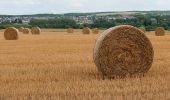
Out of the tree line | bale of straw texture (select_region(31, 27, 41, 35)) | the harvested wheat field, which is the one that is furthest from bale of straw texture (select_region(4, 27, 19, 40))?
the tree line

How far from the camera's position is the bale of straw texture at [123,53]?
12141 mm

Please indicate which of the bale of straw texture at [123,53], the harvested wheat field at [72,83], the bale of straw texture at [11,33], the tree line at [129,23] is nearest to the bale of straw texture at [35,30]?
the bale of straw texture at [11,33]

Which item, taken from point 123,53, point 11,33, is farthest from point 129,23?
point 123,53

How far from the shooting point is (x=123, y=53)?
12.6 metres

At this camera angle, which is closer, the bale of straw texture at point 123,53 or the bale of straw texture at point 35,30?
the bale of straw texture at point 123,53

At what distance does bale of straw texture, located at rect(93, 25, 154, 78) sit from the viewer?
39.8 feet

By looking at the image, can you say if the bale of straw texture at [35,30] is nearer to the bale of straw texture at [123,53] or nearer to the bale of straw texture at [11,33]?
the bale of straw texture at [11,33]

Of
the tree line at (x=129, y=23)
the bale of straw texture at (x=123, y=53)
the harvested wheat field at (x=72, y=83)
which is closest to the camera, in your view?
the harvested wheat field at (x=72, y=83)

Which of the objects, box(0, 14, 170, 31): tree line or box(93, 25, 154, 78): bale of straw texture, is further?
box(0, 14, 170, 31): tree line

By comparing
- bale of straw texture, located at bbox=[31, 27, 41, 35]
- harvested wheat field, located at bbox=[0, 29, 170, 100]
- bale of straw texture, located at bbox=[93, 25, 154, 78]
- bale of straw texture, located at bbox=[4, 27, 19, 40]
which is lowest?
bale of straw texture, located at bbox=[31, 27, 41, 35]

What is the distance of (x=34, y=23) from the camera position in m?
74.3

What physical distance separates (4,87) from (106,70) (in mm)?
2881

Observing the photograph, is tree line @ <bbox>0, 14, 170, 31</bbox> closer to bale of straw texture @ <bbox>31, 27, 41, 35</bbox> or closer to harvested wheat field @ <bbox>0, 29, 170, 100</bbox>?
bale of straw texture @ <bbox>31, 27, 41, 35</bbox>

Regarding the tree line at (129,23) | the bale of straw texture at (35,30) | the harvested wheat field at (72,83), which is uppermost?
the harvested wheat field at (72,83)
